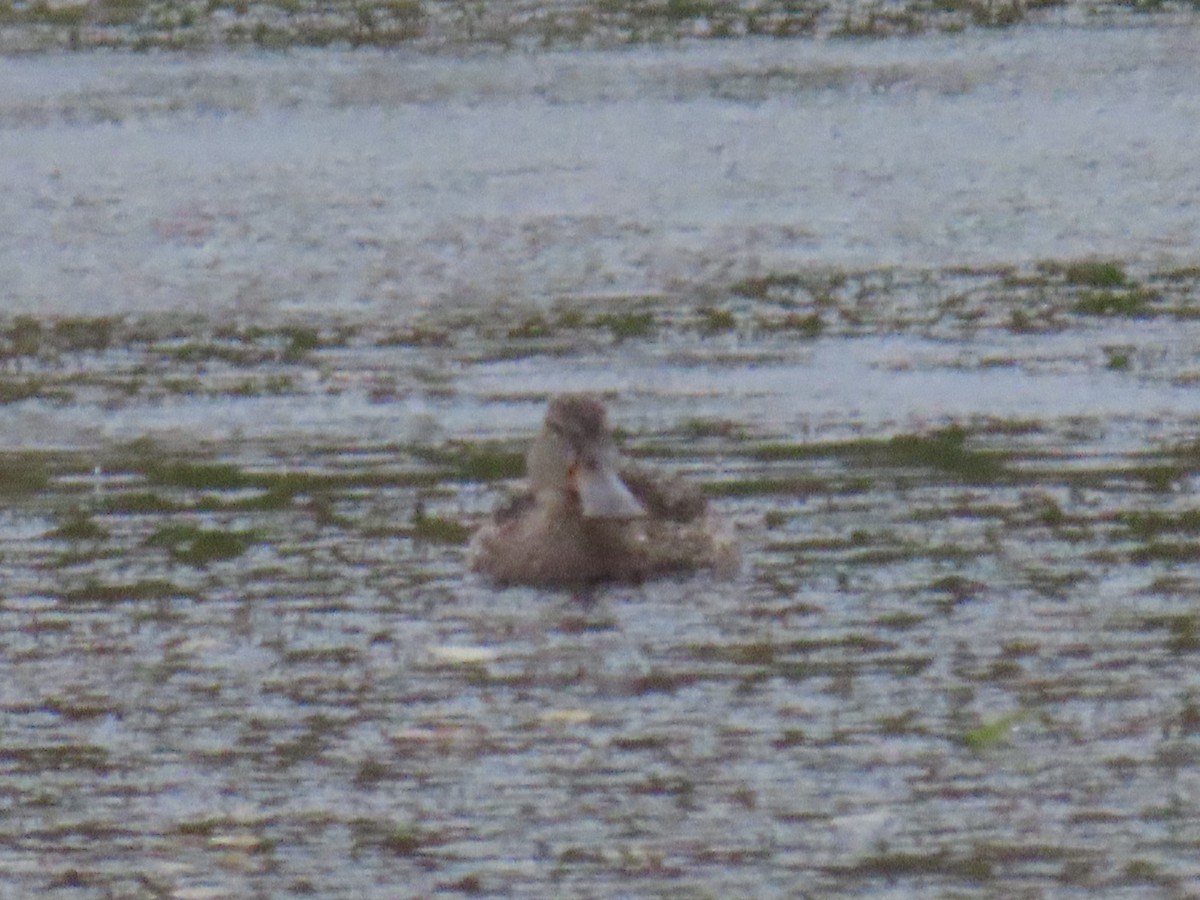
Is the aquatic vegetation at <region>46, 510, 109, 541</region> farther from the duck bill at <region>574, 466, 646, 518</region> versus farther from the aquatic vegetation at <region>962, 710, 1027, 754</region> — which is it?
the aquatic vegetation at <region>962, 710, 1027, 754</region>

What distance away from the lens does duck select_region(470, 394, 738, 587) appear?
1045 cm

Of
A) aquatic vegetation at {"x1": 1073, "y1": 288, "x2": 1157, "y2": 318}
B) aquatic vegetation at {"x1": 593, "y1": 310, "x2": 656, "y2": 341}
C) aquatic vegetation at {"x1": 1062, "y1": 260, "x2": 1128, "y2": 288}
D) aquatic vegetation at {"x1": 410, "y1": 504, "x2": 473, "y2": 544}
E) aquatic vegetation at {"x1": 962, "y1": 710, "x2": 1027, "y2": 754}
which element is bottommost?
aquatic vegetation at {"x1": 410, "y1": 504, "x2": 473, "y2": 544}

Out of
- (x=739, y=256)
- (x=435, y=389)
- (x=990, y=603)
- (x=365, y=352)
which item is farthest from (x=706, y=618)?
(x=739, y=256)

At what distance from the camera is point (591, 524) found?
1073 centimetres

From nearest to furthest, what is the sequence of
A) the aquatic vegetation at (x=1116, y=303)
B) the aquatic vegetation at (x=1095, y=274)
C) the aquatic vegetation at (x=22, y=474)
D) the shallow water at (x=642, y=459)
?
1. the shallow water at (x=642, y=459)
2. the aquatic vegetation at (x=22, y=474)
3. the aquatic vegetation at (x=1116, y=303)
4. the aquatic vegetation at (x=1095, y=274)

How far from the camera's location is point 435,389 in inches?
513

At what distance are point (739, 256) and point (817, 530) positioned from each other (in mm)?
5918

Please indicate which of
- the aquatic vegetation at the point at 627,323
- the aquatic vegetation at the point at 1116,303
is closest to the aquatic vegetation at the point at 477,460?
the aquatic vegetation at the point at 627,323

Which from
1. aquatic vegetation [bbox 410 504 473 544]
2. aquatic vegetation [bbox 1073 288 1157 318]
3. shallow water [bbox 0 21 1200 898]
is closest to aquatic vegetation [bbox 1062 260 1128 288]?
shallow water [bbox 0 21 1200 898]

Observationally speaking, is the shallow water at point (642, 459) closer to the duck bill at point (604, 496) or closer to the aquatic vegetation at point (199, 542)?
the aquatic vegetation at point (199, 542)

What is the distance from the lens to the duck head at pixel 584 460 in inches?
425

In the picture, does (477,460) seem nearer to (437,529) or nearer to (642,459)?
(642,459)

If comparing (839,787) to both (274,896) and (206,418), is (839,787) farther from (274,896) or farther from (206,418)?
(206,418)

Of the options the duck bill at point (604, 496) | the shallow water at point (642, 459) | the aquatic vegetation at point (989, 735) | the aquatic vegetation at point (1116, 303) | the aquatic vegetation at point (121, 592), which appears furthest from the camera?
the aquatic vegetation at point (1116, 303)
